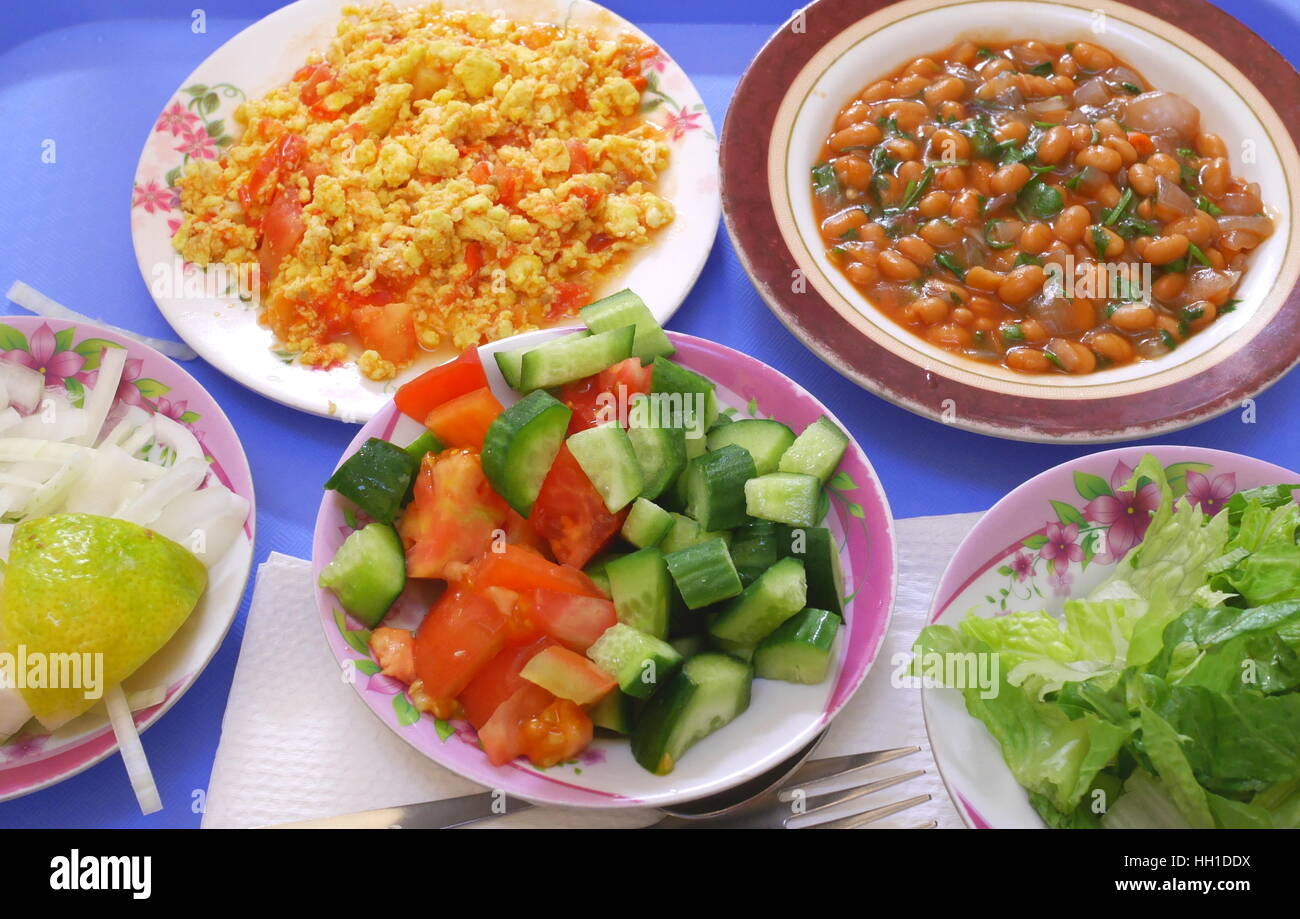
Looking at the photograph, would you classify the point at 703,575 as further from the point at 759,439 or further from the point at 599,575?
the point at 759,439

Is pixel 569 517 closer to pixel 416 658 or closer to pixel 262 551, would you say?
pixel 416 658

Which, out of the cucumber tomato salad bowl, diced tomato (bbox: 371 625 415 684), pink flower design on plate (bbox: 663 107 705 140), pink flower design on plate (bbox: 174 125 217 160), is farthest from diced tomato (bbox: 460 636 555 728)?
pink flower design on plate (bbox: 174 125 217 160)

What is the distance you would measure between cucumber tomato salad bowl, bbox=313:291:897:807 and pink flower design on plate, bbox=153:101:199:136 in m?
1.22

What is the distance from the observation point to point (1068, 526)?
1.85 meters

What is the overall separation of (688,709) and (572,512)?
→ 0.42m

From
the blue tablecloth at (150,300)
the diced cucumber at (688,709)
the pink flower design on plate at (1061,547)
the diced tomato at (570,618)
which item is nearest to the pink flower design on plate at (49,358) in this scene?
the blue tablecloth at (150,300)

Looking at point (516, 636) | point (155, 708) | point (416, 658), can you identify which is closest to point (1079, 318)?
point (516, 636)

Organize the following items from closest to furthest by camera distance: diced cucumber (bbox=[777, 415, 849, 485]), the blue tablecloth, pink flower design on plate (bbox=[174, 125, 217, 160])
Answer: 1. diced cucumber (bbox=[777, 415, 849, 485])
2. the blue tablecloth
3. pink flower design on plate (bbox=[174, 125, 217, 160])

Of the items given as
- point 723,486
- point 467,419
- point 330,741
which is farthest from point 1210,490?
point 330,741

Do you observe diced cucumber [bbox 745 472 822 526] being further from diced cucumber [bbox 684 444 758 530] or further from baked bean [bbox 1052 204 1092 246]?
baked bean [bbox 1052 204 1092 246]

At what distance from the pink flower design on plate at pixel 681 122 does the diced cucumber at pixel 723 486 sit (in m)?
1.21

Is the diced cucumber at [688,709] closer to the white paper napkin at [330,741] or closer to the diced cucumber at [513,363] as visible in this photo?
the white paper napkin at [330,741]

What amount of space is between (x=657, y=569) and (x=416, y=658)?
45 cm

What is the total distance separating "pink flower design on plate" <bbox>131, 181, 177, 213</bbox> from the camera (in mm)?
2531
